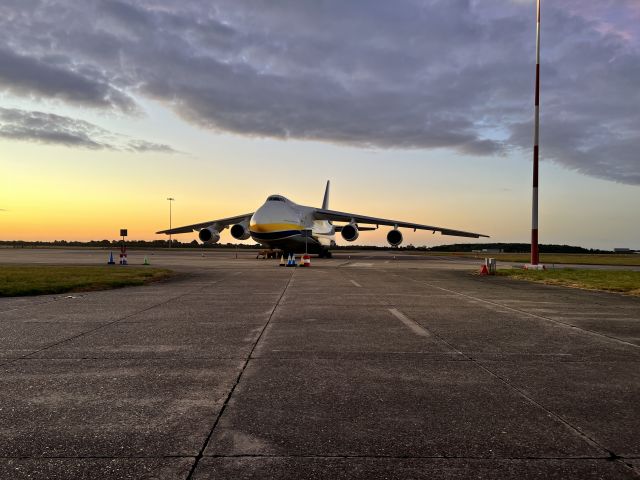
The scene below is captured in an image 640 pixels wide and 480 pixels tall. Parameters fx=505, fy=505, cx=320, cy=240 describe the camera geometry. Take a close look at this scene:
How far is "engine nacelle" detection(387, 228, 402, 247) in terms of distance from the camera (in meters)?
37.6

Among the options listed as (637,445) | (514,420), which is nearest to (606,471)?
(637,445)

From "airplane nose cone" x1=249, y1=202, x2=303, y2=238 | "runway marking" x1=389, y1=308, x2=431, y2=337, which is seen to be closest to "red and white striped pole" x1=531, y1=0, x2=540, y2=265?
"airplane nose cone" x1=249, y1=202, x2=303, y2=238

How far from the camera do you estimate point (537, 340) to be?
283 inches

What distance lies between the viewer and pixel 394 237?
124ft

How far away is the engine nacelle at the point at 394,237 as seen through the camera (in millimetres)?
37594

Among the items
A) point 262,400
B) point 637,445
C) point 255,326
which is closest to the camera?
point 637,445

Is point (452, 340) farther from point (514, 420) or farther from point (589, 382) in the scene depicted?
point (514, 420)

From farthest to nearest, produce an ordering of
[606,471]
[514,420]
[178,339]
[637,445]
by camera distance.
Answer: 1. [178,339]
2. [514,420]
3. [637,445]
4. [606,471]

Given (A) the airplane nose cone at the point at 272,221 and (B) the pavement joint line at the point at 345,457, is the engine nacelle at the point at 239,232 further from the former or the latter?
(B) the pavement joint line at the point at 345,457

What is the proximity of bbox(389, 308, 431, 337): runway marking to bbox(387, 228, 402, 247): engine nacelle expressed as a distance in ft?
89.9

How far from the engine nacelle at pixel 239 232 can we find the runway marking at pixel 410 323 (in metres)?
29.1

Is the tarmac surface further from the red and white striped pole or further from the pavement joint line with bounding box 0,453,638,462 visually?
the red and white striped pole

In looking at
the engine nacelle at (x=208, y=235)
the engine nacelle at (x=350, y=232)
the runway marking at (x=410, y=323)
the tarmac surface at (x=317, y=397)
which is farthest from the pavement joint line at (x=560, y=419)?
the engine nacelle at (x=208, y=235)

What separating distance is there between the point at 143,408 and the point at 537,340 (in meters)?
5.49
